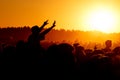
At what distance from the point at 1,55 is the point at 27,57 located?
174 centimetres

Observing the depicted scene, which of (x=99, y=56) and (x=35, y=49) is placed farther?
(x=99, y=56)

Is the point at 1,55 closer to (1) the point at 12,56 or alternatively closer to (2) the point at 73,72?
(1) the point at 12,56

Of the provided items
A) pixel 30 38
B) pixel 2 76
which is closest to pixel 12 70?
pixel 2 76

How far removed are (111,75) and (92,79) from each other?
98 centimetres

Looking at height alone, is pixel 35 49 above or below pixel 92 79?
above

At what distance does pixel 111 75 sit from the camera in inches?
707

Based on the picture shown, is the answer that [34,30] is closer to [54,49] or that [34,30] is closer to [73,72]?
[54,49]

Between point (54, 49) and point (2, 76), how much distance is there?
2.39m

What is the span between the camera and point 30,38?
1759 cm

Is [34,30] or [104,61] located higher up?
[34,30]

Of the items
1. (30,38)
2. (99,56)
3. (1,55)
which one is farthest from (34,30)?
(99,56)

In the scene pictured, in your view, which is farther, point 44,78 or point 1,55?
point 1,55

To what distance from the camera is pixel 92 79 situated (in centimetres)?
1748

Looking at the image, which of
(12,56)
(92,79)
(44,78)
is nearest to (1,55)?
(12,56)
